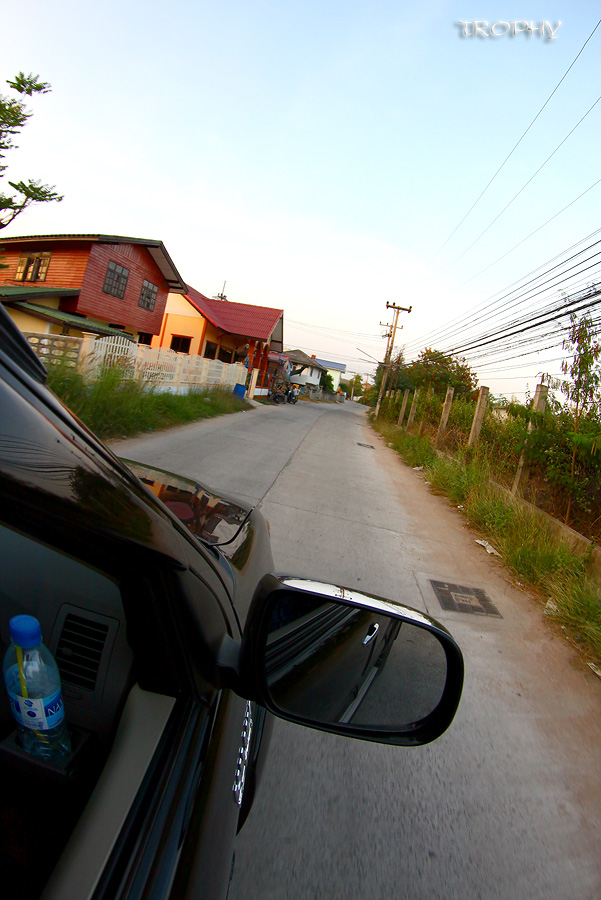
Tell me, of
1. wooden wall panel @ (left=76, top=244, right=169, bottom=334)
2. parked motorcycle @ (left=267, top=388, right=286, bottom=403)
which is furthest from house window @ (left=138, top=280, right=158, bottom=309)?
parked motorcycle @ (left=267, top=388, right=286, bottom=403)

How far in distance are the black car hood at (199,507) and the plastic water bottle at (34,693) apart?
678 millimetres

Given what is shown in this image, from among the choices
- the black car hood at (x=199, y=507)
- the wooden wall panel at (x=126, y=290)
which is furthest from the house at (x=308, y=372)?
the black car hood at (x=199, y=507)

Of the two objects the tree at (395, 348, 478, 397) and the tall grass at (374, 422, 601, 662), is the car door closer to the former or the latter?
the tall grass at (374, 422, 601, 662)

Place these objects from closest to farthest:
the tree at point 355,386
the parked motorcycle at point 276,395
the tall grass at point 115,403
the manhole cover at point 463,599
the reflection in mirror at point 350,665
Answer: the reflection in mirror at point 350,665
the manhole cover at point 463,599
the tall grass at point 115,403
the parked motorcycle at point 276,395
the tree at point 355,386

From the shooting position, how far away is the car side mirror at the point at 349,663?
1.05 m

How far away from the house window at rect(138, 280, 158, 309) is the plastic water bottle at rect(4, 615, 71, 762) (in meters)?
26.1

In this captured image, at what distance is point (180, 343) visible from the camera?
29719mm

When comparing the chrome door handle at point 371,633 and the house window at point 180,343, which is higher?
the house window at point 180,343

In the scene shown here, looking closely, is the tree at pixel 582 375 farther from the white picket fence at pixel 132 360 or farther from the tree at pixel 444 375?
the tree at pixel 444 375

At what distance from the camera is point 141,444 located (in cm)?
882

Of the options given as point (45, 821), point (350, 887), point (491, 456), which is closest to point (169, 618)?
point (45, 821)

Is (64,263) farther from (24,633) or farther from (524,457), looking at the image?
(24,633)

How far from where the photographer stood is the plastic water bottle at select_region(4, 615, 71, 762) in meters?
0.93

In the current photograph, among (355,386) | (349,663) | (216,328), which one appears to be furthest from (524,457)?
(355,386)
